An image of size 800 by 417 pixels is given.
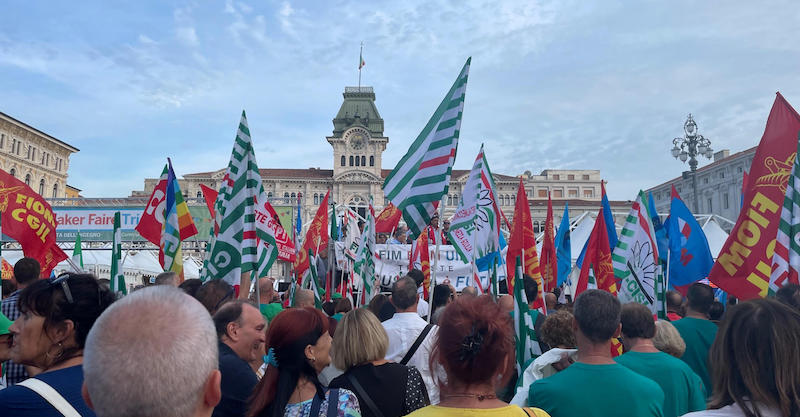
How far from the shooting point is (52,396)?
86.2 inches

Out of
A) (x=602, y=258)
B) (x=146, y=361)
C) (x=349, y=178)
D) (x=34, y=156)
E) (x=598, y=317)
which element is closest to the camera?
(x=146, y=361)

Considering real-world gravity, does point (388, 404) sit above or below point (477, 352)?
below

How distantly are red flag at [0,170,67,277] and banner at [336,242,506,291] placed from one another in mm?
6573

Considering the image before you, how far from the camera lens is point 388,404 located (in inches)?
129

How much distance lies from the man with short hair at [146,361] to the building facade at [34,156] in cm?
5714

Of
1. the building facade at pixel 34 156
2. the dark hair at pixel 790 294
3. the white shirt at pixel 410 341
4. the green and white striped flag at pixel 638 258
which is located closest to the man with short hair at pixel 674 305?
the green and white striped flag at pixel 638 258

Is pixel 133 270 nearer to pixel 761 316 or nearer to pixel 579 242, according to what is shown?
pixel 579 242

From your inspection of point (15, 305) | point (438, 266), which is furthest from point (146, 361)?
point (438, 266)

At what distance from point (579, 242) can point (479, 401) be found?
16198 mm

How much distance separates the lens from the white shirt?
14.9 ft

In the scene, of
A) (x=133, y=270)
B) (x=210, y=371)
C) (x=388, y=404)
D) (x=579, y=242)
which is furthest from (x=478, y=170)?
(x=133, y=270)

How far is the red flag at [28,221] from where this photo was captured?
28.8 ft

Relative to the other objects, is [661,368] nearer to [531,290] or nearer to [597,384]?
[597,384]

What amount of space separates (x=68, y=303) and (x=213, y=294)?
2222 mm
